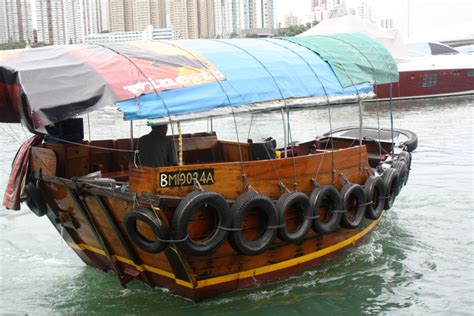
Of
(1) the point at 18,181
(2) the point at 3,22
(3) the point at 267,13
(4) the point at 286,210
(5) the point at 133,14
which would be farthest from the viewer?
(3) the point at 267,13

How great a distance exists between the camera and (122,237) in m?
5.30

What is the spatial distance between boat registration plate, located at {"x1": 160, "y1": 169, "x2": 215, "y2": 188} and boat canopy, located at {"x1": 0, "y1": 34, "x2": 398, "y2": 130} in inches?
17.4

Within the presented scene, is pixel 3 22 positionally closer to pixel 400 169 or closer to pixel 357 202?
pixel 400 169

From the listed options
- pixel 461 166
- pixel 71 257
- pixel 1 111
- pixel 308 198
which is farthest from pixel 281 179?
pixel 461 166

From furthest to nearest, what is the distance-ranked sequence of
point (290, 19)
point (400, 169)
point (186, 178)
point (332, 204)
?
point (290, 19), point (400, 169), point (332, 204), point (186, 178)

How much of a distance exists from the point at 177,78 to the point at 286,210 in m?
1.49

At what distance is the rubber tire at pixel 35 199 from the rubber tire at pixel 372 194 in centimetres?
323

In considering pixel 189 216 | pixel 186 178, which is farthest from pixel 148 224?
pixel 186 178

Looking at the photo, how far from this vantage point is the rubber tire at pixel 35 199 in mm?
5680

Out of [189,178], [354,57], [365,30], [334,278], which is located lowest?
[334,278]

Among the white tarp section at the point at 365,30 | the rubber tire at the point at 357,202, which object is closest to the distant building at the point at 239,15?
the white tarp section at the point at 365,30

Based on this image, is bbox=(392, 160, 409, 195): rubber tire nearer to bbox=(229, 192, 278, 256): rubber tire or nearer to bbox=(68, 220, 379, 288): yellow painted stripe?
bbox=(68, 220, 379, 288): yellow painted stripe

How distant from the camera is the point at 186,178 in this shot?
16.0 ft

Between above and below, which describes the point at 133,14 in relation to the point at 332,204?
above
